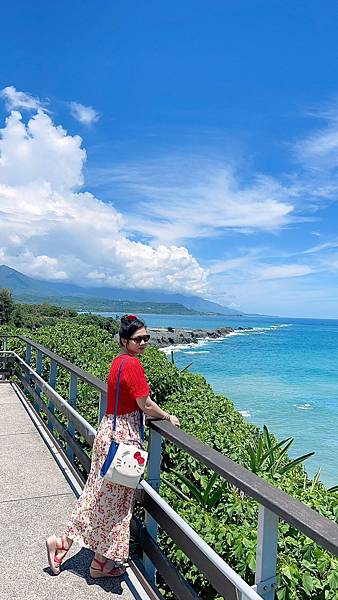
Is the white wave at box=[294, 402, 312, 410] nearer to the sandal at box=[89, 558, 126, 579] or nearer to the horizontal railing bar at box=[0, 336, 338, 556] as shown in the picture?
the sandal at box=[89, 558, 126, 579]

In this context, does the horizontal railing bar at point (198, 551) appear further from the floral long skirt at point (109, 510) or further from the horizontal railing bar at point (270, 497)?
the horizontal railing bar at point (270, 497)

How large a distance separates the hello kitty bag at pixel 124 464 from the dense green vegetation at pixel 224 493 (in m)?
0.56

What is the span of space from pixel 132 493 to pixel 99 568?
471 mm

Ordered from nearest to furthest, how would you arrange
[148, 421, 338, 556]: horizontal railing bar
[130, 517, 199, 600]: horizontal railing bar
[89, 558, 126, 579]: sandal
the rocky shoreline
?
[148, 421, 338, 556]: horizontal railing bar, [130, 517, 199, 600]: horizontal railing bar, [89, 558, 126, 579]: sandal, the rocky shoreline

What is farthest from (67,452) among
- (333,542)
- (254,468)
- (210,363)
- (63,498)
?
(210,363)

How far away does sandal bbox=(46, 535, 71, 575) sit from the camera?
2.83 metres

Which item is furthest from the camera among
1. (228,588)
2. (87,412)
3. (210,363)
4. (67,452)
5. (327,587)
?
(210,363)

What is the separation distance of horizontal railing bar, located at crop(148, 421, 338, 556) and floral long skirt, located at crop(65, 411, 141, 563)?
14.0 inches

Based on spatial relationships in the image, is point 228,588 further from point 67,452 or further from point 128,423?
point 67,452

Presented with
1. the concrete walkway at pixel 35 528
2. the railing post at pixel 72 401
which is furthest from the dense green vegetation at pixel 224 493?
the railing post at pixel 72 401

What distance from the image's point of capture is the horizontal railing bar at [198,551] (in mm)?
1836

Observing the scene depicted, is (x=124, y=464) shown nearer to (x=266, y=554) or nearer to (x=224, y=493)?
(x=266, y=554)

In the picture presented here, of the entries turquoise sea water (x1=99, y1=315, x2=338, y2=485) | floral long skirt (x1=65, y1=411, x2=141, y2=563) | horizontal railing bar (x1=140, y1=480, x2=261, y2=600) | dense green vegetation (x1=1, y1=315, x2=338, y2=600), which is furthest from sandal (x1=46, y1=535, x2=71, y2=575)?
turquoise sea water (x1=99, y1=315, x2=338, y2=485)

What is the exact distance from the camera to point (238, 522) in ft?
10.4
